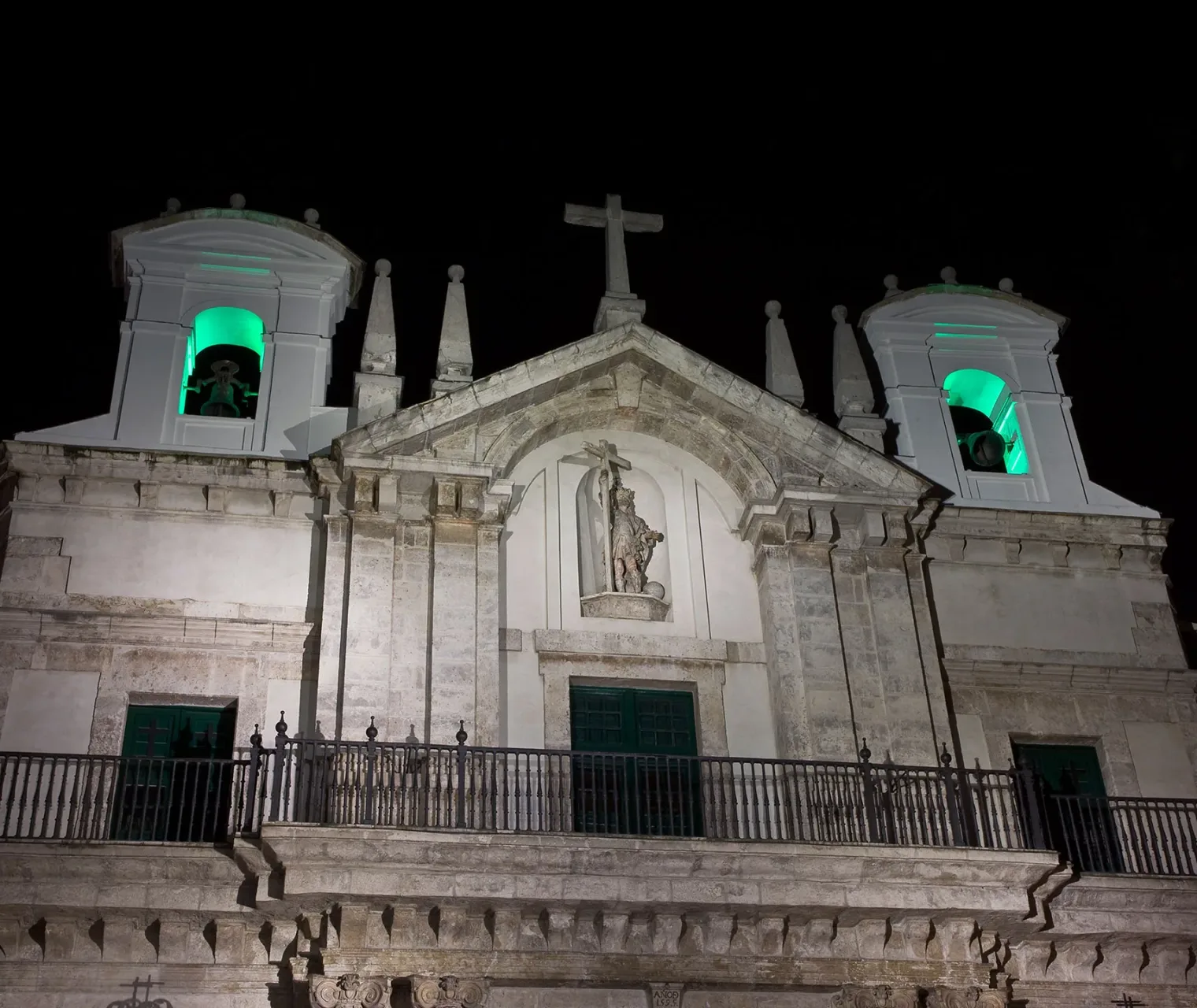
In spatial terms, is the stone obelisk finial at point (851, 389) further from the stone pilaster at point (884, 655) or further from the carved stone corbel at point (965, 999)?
the carved stone corbel at point (965, 999)

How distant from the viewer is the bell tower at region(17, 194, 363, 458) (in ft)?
63.0

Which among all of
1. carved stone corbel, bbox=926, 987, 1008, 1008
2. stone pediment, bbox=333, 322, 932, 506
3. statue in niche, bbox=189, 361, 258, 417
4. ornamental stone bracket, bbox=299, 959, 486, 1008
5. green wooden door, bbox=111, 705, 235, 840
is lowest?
carved stone corbel, bbox=926, 987, 1008, 1008

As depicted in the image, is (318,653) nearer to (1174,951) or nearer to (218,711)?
(218,711)

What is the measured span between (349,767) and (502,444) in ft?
16.4

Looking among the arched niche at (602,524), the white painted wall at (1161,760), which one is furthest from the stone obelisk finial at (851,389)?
the white painted wall at (1161,760)

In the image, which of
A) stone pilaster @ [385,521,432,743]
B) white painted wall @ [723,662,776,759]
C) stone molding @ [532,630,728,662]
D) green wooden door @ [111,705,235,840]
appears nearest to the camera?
green wooden door @ [111,705,235,840]

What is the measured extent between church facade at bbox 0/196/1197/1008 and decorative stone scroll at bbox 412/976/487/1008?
35 mm

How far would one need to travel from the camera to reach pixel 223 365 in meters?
20.0

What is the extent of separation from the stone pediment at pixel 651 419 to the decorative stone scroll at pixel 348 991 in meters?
6.28

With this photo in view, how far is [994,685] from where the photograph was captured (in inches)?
730

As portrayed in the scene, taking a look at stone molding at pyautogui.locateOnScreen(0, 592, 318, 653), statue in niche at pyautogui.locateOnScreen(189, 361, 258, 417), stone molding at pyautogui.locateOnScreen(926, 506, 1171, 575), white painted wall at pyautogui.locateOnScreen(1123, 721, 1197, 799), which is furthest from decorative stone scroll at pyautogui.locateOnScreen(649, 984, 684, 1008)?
statue in niche at pyautogui.locateOnScreen(189, 361, 258, 417)

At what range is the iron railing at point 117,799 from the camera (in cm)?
1477

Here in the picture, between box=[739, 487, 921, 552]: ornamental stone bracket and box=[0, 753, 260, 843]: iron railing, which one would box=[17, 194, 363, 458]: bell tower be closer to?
box=[0, 753, 260, 843]: iron railing

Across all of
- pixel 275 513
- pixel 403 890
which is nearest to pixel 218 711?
pixel 275 513
